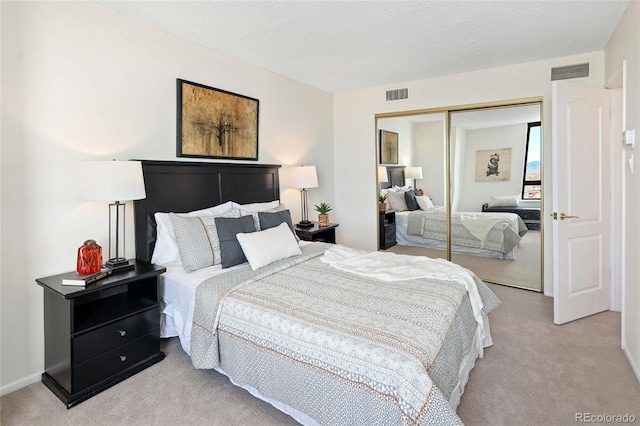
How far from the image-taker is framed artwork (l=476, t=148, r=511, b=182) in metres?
4.14

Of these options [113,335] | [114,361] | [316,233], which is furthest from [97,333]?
[316,233]

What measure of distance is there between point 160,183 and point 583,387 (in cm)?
333

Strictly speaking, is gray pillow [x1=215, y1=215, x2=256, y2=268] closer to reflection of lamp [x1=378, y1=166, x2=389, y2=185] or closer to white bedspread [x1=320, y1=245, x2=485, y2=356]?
white bedspread [x1=320, y1=245, x2=485, y2=356]

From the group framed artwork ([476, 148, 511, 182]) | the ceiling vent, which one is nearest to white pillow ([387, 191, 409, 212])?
framed artwork ([476, 148, 511, 182])

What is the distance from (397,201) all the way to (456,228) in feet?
2.87

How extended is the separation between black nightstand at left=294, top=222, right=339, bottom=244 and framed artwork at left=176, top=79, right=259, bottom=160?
100cm

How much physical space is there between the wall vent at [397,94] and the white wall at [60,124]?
2.66m

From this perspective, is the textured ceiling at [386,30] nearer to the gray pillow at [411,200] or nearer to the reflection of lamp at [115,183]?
the reflection of lamp at [115,183]

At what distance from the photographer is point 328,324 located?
1727mm

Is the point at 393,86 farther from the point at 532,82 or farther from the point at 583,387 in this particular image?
the point at 583,387

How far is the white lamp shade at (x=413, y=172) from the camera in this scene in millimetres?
4699

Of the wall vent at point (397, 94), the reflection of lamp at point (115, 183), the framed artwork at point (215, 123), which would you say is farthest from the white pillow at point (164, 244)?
the wall vent at point (397, 94)

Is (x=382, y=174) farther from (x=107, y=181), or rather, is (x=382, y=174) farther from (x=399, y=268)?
(x=107, y=181)

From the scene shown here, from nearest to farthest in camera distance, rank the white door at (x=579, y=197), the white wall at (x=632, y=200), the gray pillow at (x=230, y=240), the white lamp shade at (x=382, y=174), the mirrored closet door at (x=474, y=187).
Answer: the white wall at (x=632, y=200)
the gray pillow at (x=230, y=240)
the white door at (x=579, y=197)
the mirrored closet door at (x=474, y=187)
the white lamp shade at (x=382, y=174)
